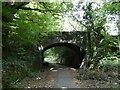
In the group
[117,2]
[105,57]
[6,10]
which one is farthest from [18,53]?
[105,57]

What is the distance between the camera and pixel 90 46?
54.3 feet

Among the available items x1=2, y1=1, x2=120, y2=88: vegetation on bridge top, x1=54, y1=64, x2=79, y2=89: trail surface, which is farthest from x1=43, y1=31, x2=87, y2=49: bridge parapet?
x1=54, y1=64, x2=79, y2=89: trail surface

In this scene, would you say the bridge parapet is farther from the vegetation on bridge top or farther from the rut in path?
the rut in path

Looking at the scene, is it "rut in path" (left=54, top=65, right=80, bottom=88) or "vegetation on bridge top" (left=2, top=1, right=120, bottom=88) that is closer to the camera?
"vegetation on bridge top" (left=2, top=1, right=120, bottom=88)

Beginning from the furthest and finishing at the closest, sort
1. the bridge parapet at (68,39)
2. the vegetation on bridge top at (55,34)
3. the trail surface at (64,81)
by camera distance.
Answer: the bridge parapet at (68,39), the trail surface at (64,81), the vegetation on bridge top at (55,34)

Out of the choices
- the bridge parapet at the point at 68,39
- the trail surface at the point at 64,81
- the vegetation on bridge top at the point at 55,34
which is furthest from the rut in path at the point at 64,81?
the bridge parapet at the point at 68,39

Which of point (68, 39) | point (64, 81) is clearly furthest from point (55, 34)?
point (64, 81)

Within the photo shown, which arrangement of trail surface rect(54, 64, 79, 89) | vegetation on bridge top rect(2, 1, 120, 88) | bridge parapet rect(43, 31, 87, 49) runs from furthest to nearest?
bridge parapet rect(43, 31, 87, 49) → trail surface rect(54, 64, 79, 89) → vegetation on bridge top rect(2, 1, 120, 88)

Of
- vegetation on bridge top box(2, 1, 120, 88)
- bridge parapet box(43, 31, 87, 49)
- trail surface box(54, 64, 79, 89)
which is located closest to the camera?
vegetation on bridge top box(2, 1, 120, 88)

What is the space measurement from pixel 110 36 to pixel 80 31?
9.76 ft

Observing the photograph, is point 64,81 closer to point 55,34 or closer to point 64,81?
point 64,81

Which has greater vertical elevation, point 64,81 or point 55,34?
point 55,34

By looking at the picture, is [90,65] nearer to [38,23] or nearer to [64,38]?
[64,38]

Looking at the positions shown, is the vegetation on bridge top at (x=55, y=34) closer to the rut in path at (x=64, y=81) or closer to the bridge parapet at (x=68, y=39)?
the bridge parapet at (x=68, y=39)
